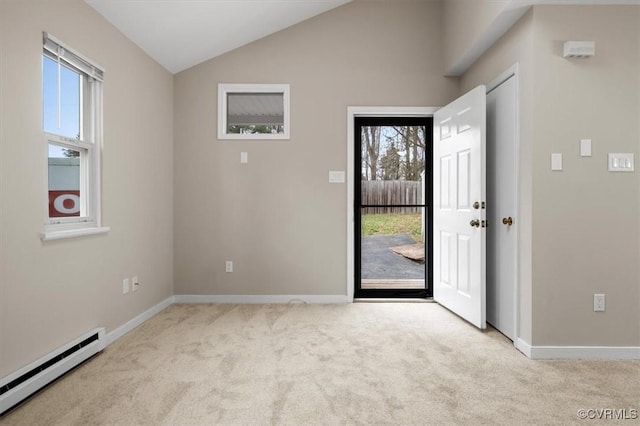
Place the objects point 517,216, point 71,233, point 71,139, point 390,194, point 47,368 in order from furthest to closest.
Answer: point 390,194, point 517,216, point 71,139, point 71,233, point 47,368

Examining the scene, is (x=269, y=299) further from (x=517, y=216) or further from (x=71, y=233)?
(x=517, y=216)

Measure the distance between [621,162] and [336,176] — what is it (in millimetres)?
2345

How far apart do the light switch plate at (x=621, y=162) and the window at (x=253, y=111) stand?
2813 millimetres

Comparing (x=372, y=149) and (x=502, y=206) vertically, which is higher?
(x=372, y=149)

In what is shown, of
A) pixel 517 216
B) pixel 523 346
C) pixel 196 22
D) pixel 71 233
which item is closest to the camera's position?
pixel 71 233

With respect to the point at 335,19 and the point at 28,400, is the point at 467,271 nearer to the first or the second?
the point at 335,19

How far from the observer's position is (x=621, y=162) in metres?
2.49

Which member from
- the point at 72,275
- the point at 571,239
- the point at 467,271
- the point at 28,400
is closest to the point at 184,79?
the point at 72,275

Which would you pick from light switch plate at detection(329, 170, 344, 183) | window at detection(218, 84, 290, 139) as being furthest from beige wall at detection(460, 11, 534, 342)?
window at detection(218, 84, 290, 139)

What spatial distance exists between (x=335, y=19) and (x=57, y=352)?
3792 mm

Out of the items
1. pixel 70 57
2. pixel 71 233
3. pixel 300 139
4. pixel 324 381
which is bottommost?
pixel 324 381

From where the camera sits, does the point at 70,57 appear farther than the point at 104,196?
No

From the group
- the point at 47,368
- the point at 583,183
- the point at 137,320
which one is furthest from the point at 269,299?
the point at 583,183

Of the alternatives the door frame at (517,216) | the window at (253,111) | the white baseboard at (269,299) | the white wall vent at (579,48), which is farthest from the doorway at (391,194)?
the white wall vent at (579,48)
